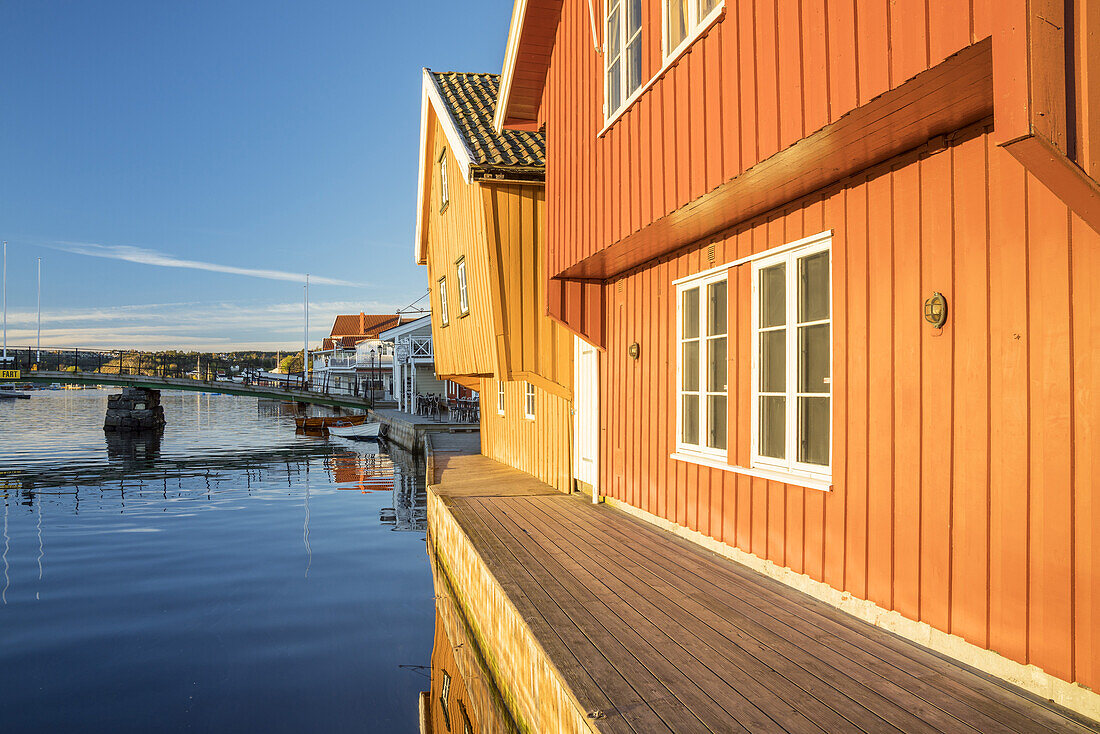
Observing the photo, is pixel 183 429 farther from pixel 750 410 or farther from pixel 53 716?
pixel 750 410

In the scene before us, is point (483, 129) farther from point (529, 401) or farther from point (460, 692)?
point (460, 692)

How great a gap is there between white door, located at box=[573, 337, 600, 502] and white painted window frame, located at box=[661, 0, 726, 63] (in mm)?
4090

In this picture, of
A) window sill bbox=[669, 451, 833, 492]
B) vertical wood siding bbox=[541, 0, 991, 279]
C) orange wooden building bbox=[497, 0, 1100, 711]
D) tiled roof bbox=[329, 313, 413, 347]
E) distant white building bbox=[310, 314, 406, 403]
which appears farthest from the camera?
tiled roof bbox=[329, 313, 413, 347]

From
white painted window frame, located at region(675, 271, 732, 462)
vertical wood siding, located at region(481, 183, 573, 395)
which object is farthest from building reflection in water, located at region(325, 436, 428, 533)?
white painted window frame, located at region(675, 271, 732, 462)

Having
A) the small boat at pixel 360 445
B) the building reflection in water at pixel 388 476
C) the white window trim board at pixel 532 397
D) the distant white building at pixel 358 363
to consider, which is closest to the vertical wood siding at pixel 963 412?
the white window trim board at pixel 532 397

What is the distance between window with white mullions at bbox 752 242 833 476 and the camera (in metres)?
4.99

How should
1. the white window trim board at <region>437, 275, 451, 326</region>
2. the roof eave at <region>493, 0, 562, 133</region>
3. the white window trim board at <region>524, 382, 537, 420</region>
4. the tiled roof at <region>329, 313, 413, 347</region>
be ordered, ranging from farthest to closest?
the tiled roof at <region>329, 313, 413, 347</region>, the white window trim board at <region>437, 275, 451, 326</region>, the white window trim board at <region>524, 382, 537, 420</region>, the roof eave at <region>493, 0, 562, 133</region>

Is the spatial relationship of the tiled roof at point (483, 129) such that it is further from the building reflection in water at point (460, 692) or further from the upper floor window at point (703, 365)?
the building reflection in water at point (460, 692)

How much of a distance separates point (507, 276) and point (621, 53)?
16.6ft

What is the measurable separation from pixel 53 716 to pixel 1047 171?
808cm

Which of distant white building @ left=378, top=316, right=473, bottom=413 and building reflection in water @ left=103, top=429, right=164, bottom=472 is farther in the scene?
distant white building @ left=378, top=316, right=473, bottom=413

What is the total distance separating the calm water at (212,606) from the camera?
671 cm

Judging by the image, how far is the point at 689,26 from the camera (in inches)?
223

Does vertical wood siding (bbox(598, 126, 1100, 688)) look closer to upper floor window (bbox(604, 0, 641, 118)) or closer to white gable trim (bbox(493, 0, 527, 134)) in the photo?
upper floor window (bbox(604, 0, 641, 118))
